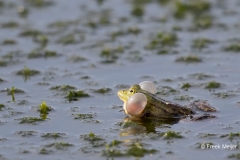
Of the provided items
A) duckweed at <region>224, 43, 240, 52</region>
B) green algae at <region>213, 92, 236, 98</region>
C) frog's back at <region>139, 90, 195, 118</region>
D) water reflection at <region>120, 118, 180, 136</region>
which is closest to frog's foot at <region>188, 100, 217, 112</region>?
frog's back at <region>139, 90, 195, 118</region>

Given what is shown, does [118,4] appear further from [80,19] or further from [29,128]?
[29,128]

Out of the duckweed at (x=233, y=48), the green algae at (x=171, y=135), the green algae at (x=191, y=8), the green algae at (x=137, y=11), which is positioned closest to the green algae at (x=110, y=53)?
the duckweed at (x=233, y=48)

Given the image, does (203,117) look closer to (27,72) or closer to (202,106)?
(202,106)

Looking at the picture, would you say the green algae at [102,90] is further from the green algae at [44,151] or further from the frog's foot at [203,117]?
the green algae at [44,151]

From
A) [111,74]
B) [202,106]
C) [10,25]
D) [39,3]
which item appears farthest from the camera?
[39,3]

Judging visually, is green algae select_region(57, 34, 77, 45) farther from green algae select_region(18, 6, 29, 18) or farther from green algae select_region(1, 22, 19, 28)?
green algae select_region(18, 6, 29, 18)

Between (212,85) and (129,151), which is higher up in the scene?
(212,85)

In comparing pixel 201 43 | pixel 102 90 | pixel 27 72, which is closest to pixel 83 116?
pixel 102 90

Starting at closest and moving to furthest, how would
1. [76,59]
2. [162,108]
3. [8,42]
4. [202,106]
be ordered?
[162,108]
[202,106]
[76,59]
[8,42]
